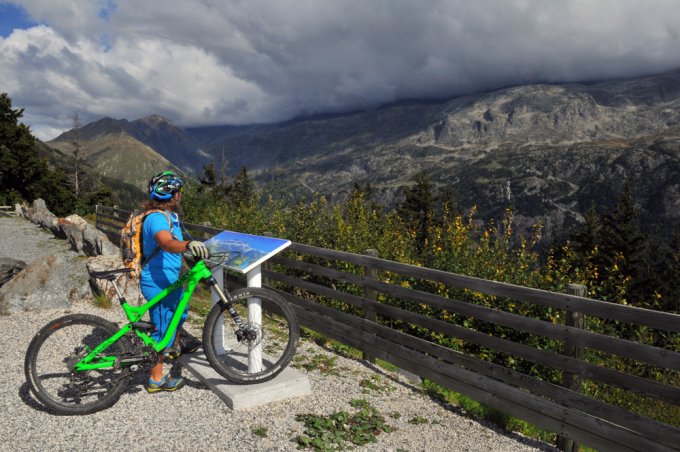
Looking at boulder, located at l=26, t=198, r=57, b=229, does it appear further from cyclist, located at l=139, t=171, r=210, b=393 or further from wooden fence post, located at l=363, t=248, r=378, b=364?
cyclist, located at l=139, t=171, r=210, b=393

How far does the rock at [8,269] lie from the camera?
35.4 ft

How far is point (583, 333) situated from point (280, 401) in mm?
3432

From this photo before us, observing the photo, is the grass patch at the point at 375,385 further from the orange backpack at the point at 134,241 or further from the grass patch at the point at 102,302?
the grass patch at the point at 102,302

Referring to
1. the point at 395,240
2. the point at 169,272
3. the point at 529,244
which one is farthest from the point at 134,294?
the point at 529,244

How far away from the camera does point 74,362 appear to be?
16.8ft

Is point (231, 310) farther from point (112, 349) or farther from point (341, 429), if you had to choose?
point (341, 429)

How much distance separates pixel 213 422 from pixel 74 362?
1.58 meters

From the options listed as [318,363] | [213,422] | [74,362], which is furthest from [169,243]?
[318,363]


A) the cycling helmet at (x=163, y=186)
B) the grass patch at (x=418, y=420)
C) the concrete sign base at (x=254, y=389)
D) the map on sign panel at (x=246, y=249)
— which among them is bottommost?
the grass patch at (x=418, y=420)

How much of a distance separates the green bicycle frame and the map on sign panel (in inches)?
20.1

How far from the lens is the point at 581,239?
54312mm

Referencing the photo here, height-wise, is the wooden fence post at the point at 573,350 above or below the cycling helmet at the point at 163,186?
below

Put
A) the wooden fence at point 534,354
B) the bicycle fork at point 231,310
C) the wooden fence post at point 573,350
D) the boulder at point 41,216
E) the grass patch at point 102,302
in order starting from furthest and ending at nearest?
the boulder at point 41,216
the grass patch at point 102,302
the bicycle fork at point 231,310
the wooden fence post at point 573,350
the wooden fence at point 534,354

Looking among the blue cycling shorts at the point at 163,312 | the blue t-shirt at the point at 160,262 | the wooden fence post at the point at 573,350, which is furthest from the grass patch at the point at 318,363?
the wooden fence post at the point at 573,350
